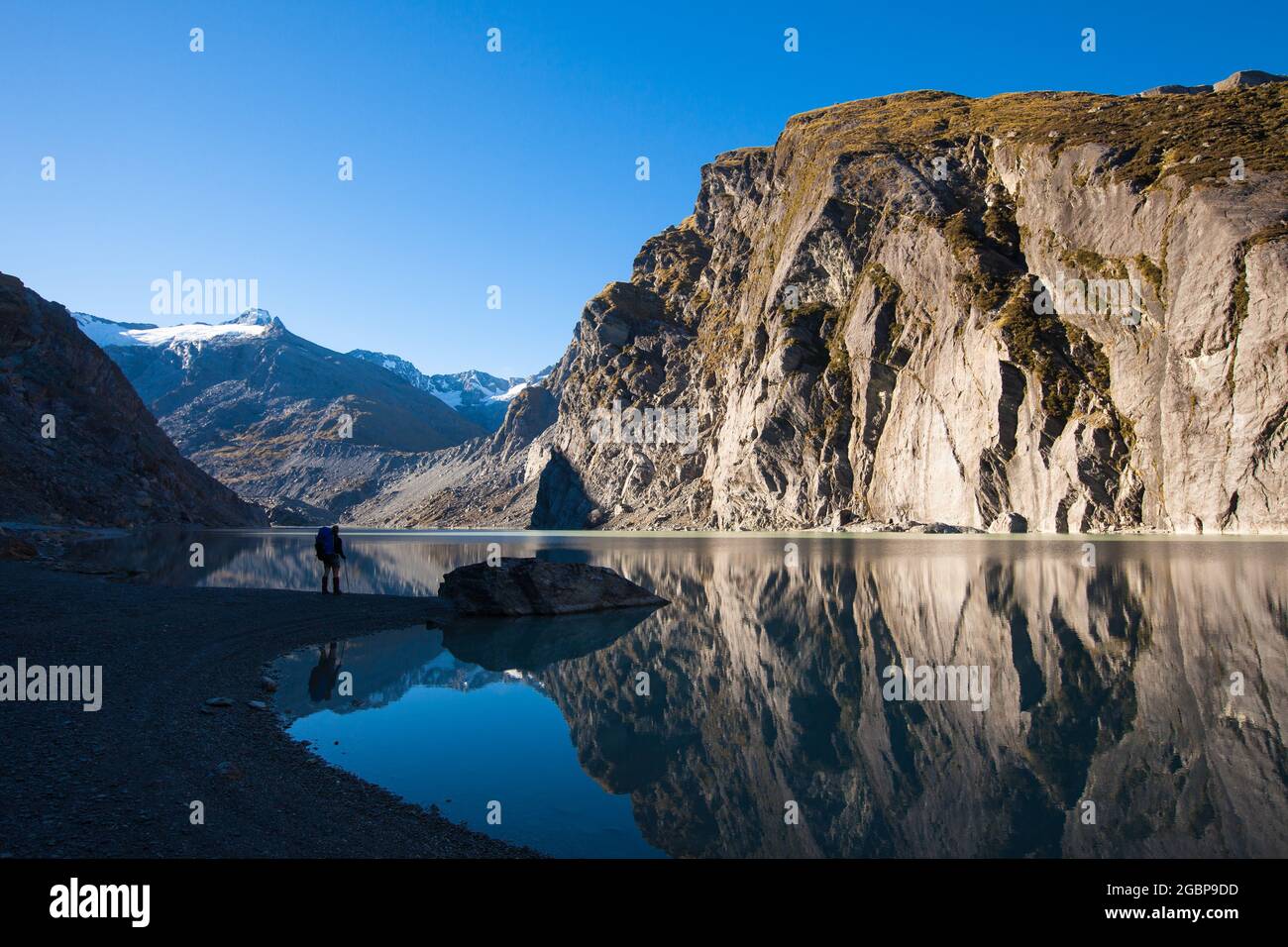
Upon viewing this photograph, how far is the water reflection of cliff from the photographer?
6953 millimetres

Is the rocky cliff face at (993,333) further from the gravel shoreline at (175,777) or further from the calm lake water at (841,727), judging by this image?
the gravel shoreline at (175,777)

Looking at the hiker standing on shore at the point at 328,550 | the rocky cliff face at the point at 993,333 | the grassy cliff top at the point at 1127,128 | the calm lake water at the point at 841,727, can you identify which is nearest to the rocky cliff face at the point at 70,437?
the hiker standing on shore at the point at 328,550

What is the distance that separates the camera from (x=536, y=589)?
24.1 meters

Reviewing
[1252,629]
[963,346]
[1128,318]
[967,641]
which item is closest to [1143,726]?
[967,641]

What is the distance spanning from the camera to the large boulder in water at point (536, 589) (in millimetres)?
23625

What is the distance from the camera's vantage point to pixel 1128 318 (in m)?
77.8

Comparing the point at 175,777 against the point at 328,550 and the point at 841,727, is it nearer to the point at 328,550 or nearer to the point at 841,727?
the point at 841,727

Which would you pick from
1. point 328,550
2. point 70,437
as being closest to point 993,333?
point 328,550

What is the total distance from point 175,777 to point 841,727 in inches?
322

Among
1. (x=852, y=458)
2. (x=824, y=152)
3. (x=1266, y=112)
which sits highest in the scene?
(x=824, y=152)

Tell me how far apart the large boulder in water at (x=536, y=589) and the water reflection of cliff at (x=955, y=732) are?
426 cm

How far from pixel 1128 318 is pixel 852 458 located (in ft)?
138

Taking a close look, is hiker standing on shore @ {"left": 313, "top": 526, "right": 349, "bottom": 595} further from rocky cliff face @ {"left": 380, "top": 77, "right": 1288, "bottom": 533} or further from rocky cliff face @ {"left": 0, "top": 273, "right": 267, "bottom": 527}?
rocky cliff face @ {"left": 380, "top": 77, "right": 1288, "bottom": 533}
